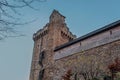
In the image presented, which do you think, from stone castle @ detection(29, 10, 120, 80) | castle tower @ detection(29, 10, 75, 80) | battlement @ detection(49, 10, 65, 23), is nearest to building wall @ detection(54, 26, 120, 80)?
stone castle @ detection(29, 10, 120, 80)

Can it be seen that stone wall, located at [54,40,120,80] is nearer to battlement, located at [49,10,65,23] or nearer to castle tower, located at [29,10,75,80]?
castle tower, located at [29,10,75,80]

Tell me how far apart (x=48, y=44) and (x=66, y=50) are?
2.80 metres

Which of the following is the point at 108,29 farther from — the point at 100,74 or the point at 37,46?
the point at 37,46

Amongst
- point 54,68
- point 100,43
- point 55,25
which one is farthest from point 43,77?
point 100,43

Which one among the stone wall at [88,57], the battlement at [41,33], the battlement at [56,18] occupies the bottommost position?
the stone wall at [88,57]

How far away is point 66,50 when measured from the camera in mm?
17344

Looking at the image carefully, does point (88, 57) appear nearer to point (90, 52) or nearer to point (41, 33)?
point (90, 52)

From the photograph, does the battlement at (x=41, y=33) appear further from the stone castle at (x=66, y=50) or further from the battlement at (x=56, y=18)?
the battlement at (x=56, y=18)

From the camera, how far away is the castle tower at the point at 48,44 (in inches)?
735

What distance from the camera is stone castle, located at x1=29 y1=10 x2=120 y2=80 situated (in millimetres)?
13711

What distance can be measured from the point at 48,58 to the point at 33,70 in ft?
7.35

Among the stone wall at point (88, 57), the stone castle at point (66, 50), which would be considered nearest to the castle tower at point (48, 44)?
the stone castle at point (66, 50)

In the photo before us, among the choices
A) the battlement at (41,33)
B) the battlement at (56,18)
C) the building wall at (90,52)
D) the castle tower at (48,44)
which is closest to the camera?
the building wall at (90,52)

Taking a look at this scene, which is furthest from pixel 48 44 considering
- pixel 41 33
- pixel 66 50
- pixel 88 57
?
pixel 88 57
